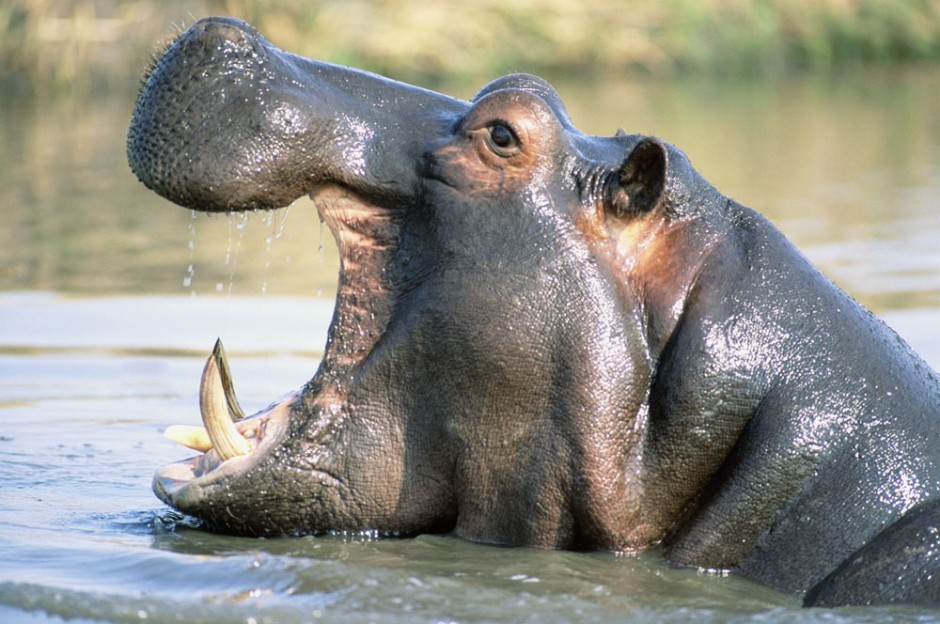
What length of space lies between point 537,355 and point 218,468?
96 centimetres

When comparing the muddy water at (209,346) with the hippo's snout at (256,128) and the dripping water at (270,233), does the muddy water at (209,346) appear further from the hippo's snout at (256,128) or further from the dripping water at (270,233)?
the hippo's snout at (256,128)

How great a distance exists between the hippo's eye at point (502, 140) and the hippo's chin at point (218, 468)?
0.89 m

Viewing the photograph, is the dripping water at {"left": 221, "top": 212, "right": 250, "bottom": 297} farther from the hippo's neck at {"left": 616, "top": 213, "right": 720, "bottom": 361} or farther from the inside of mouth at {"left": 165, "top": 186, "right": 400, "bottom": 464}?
the hippo's neck at {"left": 616, "top": 213, "right": 720, "bottom": 361}

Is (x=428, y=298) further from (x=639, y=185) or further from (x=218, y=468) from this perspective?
(x=218, y=468)

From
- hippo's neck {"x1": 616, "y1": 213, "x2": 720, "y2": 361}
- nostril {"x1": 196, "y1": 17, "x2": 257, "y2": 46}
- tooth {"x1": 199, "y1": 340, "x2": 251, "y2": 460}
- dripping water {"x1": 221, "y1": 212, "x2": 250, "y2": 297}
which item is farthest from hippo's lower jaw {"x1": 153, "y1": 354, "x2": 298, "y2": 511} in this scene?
hippo's neck {"x1": 616, "y1": 213, "x2": 720, "y2": 361}

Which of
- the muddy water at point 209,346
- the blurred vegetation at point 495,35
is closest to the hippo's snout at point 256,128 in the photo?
the muddy water at point 209,346

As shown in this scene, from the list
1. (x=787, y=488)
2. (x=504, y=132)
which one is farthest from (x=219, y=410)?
(x=787, y=488)

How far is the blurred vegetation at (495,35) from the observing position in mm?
21984

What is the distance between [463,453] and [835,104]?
19.4m

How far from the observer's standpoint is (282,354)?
7953 millimetres

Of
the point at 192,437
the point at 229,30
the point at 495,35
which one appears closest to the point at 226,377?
Answer: the point at 192,437

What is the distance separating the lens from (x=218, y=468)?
457 centimetres

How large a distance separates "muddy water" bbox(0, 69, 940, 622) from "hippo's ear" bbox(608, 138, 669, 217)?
0.93 m

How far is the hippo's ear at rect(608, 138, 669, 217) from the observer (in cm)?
438
